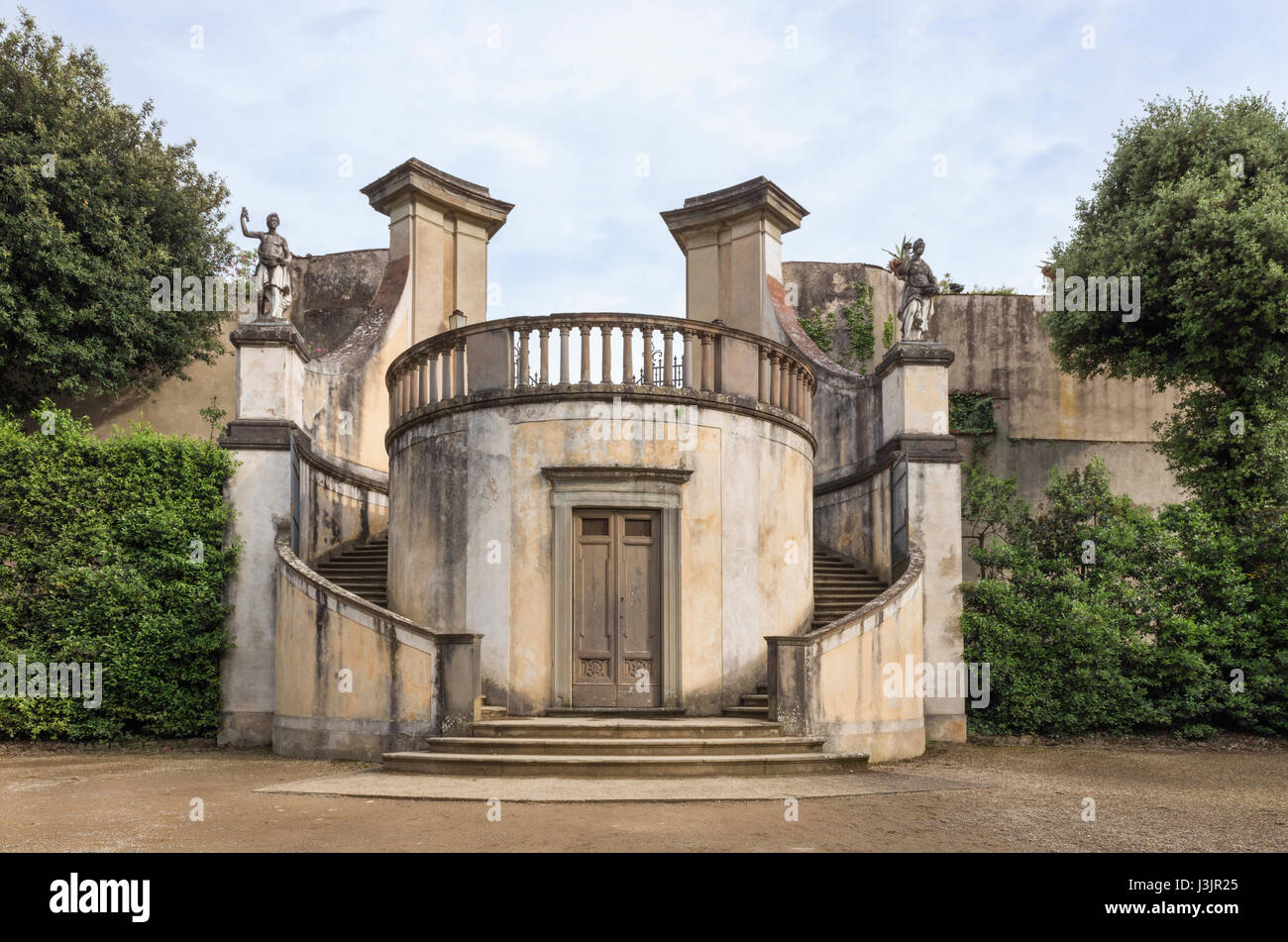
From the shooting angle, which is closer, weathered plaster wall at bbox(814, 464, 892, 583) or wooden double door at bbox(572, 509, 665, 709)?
wooden double door at bbox(572, 509, 665, 709)

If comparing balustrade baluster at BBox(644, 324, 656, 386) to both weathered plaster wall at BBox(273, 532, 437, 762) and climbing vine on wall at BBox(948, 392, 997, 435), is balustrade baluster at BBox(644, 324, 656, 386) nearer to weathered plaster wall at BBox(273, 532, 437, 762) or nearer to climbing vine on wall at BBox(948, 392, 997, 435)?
→ weathered plaster wall at BBox(273, 532, 437, 762)

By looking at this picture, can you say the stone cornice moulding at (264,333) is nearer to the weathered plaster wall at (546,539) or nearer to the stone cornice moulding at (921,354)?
the weathered plaster wall at (546,539)

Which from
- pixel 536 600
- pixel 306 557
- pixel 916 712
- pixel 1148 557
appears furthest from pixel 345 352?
pixel 1148 557

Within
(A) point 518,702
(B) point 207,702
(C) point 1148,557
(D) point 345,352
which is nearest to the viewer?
(A) point 518,702

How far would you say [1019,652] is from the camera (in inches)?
597

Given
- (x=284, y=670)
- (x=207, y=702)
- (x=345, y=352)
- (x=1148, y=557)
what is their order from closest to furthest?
(x=284, y=670), (x=207, y=702), (x=1148, y=557), (x=345, y=352)

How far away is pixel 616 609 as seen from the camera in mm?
12641

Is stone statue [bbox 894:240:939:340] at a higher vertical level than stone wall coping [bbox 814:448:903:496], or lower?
higher

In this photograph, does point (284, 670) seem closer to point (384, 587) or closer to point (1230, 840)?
point (384, 587)

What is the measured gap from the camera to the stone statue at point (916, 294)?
51.8ft

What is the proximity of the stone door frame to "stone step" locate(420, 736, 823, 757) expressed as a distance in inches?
54.3

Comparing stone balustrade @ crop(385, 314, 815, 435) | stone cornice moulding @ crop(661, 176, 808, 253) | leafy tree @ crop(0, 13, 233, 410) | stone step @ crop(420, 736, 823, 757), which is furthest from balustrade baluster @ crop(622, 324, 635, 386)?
leafy tree @ crop(0, 13, 233, 410)

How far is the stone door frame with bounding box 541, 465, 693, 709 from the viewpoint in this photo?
12.5m

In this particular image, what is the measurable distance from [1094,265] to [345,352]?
13.8 meters
